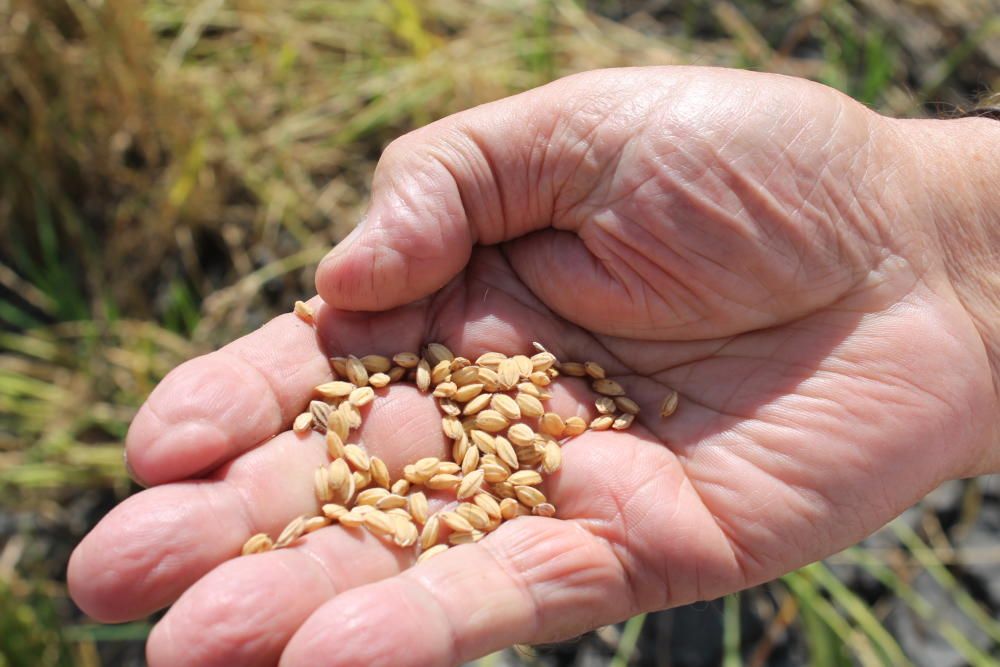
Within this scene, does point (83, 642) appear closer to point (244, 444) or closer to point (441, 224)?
point (244, 444)

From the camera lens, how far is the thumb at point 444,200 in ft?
6.99

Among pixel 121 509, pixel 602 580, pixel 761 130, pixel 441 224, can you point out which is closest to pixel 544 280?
pixel 441 224

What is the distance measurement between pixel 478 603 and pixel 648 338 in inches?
34.7

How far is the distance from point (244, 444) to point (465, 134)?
919 mm

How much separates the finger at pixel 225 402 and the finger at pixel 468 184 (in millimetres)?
170

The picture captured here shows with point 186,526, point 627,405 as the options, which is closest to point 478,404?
point 627,405

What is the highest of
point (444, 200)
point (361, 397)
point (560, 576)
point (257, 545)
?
point (444, 200)

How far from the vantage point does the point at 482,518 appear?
2.03 meters

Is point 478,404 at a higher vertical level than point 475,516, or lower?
higher

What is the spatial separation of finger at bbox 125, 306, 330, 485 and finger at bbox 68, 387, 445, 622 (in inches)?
1.9

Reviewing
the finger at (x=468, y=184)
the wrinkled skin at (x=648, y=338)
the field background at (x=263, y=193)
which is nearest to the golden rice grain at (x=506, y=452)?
the wrinkled skin at (x=648, y=338)

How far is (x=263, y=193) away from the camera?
3.66 m

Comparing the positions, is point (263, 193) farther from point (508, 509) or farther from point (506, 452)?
point (508, 509)

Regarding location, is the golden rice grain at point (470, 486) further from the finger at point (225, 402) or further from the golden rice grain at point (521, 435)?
the finger at point (225, 402)
